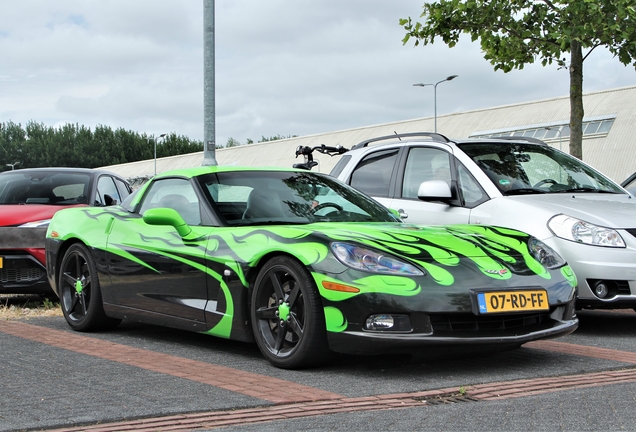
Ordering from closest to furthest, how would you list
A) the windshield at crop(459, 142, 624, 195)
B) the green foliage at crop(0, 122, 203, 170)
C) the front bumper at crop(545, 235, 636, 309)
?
the front bumper at crop(545, 235, 636, 309) < the windshield at crop(459, 142, 624, 195) < the green foliage at crop(0, 122, 203, 170)

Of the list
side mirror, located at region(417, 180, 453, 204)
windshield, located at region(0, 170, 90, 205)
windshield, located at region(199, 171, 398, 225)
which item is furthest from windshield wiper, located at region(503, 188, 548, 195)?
windshield, located at region(0, 170, 90, 205)

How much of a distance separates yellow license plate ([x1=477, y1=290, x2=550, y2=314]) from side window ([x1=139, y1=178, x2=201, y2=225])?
7.09 feet

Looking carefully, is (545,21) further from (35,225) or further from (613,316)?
(35,225)

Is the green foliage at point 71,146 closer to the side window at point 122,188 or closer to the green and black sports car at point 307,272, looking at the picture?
the side window at point 122,188

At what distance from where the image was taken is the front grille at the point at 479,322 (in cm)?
520

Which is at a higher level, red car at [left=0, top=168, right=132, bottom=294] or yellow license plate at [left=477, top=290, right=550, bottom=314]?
red car at [left=0, top=168, right=132, bottom=294]

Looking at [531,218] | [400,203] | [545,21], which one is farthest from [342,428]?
[545,21]

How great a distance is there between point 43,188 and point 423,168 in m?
4.50

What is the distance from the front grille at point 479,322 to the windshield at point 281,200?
1.33 metres

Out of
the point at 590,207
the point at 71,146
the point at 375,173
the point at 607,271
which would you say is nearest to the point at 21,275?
the point at 375,173

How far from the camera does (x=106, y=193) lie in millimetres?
10930

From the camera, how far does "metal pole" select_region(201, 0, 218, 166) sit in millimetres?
12531

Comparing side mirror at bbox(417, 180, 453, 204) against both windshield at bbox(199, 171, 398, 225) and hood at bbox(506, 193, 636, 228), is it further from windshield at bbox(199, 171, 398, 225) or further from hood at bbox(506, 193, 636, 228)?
windshield at bbox(199, 171, 398, 225)

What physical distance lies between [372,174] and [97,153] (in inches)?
3907
